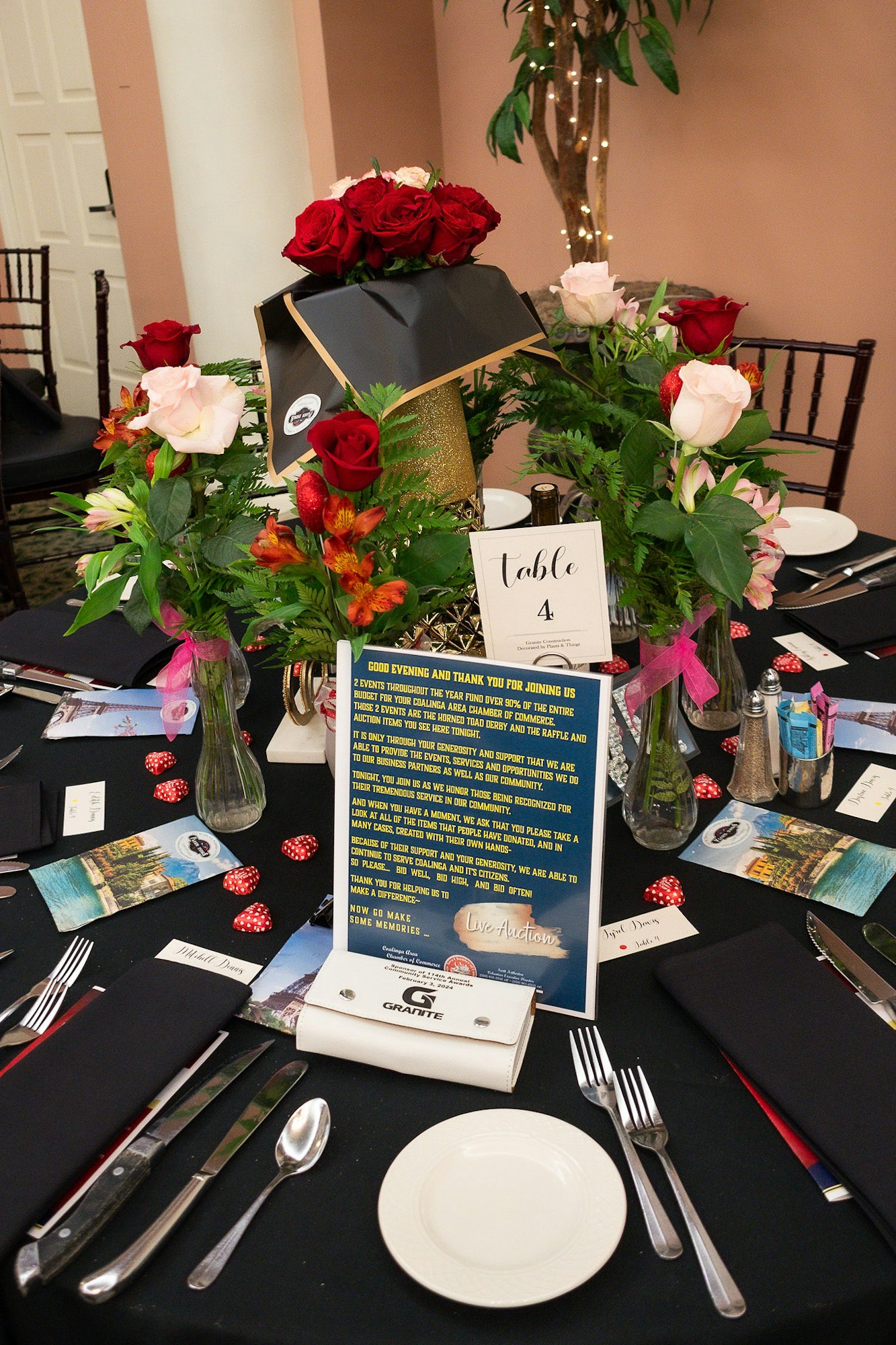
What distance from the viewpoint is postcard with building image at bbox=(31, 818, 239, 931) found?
1.07 metres

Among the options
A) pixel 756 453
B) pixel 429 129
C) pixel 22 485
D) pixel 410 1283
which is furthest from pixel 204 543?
pixel 429 129

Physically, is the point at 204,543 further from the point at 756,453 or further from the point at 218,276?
the point at 218,276

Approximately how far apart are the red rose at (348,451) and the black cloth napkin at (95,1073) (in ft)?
1.45

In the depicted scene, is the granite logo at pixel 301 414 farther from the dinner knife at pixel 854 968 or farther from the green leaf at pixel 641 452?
the dinner knife at pixel 854 968

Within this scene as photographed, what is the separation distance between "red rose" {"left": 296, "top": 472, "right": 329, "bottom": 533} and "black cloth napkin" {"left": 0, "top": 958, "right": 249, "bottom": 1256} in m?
0.40

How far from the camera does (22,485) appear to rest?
3078mm

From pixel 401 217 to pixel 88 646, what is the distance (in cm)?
75

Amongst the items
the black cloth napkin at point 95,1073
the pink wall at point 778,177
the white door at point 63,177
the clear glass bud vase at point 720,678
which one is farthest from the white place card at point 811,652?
the white door at point 63,177

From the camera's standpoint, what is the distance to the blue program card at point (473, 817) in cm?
86

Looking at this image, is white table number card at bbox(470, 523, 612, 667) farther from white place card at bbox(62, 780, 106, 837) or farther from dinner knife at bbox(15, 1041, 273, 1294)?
white place card at bbox(62, 780, 106, 837)

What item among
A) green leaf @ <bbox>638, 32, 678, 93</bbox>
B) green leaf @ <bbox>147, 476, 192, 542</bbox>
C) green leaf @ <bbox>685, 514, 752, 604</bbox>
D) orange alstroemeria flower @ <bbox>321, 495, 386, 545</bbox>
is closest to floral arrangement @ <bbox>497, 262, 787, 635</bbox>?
green leaf @ <bbox>685, 514, 752, 604</bbox>

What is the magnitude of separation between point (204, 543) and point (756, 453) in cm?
57

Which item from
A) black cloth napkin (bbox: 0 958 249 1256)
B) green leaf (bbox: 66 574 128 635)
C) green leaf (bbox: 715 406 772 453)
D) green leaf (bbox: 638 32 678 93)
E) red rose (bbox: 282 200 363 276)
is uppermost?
green leaf (bbox: 638 32 678 93)

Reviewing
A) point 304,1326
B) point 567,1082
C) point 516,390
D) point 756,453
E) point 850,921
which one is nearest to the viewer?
point 304,1326
